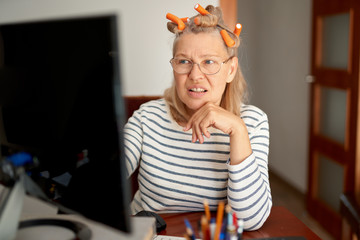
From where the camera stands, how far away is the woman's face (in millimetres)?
1159

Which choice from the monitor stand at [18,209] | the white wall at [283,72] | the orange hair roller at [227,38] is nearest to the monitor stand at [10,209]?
the monitor stand at [18,209]

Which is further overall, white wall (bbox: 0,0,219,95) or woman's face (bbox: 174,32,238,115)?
white wall (bbox: 0,0,219,95)

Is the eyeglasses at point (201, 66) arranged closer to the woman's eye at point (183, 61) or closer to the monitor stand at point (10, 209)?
the woman's eye at point (183, 61)

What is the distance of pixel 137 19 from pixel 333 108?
1731mm

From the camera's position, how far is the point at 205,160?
1.21 m

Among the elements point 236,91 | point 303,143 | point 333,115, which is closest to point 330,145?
point 333,115

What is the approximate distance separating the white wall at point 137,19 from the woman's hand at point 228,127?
683 mm

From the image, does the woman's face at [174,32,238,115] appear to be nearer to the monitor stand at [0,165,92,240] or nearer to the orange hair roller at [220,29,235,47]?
the orange hair roller at [220,29,235,47]

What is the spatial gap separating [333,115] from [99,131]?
8.28 ft

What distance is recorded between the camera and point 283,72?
3.64 meters

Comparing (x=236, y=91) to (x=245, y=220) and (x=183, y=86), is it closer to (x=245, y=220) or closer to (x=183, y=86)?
(x=183, y=86)

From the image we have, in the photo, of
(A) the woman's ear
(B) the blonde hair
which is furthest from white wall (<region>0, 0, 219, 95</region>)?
(A) the woman's ear

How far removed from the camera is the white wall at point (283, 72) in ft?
10.7

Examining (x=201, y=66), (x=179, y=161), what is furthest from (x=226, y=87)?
(x=179, y=161)
